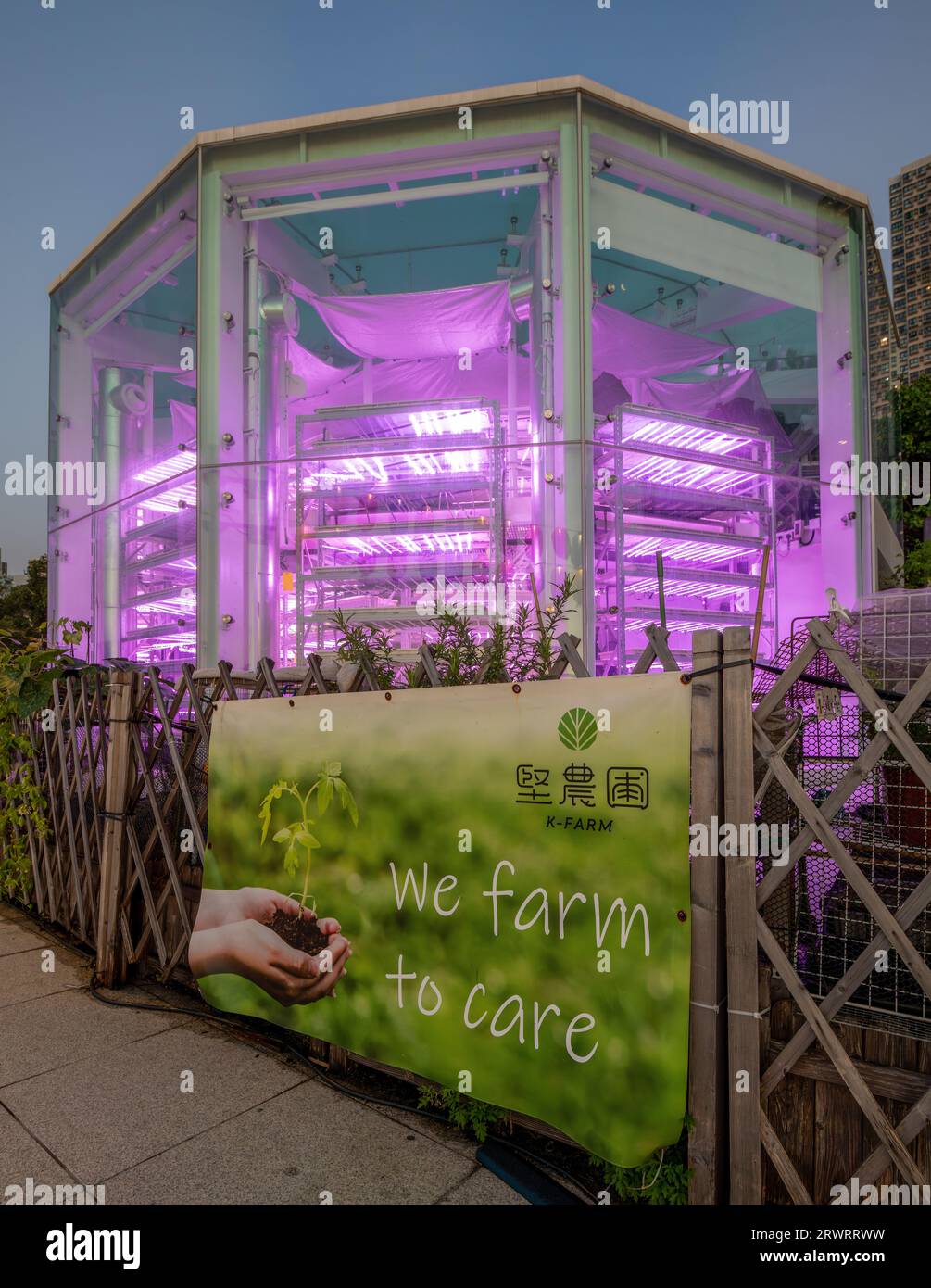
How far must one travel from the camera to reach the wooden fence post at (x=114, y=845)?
5199 millimetres

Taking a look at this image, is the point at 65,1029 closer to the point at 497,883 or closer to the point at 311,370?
the point at 497,883

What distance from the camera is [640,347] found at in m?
10.9

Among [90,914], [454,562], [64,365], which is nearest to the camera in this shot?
[90,914]

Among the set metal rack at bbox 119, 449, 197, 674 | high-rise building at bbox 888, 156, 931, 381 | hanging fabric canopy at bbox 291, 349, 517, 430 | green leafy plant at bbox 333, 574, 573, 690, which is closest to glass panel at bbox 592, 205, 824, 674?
hanging fabric canopy at bbox 291, 349, 517, 430

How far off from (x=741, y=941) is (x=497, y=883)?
94 cm

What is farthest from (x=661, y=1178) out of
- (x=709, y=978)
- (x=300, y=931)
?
(x=300, y=931)

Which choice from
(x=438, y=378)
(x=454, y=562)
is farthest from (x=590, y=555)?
(x=438, y=378)

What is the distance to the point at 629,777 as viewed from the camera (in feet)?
9.03

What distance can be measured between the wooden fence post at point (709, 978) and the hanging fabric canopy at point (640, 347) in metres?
8.76

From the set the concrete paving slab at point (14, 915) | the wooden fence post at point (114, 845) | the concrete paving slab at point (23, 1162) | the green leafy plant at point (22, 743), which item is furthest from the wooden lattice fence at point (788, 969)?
the concrete paving slab at point (14, 915)

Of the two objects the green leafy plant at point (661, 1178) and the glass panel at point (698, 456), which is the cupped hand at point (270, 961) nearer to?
the green leafy plant at point (661, 1178)

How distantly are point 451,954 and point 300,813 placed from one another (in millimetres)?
1088

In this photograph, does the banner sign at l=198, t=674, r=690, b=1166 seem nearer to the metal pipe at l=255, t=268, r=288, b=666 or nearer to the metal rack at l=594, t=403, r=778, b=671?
Answer: the metal rack at l=594, t=403, r=778, b=671
